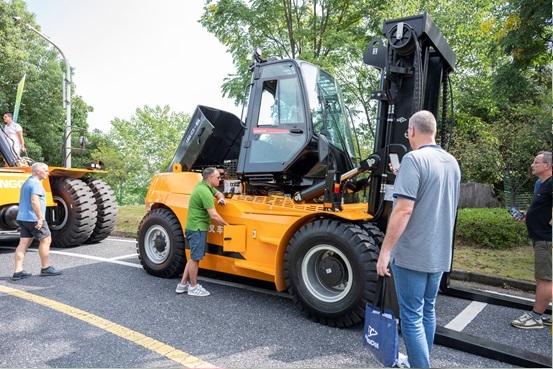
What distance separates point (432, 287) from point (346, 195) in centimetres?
246

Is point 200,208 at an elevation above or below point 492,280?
above

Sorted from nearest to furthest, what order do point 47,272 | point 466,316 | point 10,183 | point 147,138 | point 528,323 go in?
point 528,323
point 466,316
point 47,272
point 10,183
point 147,138

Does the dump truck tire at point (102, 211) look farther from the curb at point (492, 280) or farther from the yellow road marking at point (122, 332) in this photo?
the curb at point (492, 280)

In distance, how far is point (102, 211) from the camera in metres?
8.70

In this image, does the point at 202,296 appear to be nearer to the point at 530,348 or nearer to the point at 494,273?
the point at 530,348

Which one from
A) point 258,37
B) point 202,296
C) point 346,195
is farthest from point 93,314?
point 258,37

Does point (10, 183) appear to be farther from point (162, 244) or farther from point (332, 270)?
point (332, 270)

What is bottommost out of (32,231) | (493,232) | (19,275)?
(19,275)

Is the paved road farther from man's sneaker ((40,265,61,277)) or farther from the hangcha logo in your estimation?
the hangcha logo

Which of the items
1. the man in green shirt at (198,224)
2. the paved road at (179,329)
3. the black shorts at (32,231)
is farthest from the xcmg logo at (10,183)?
the man in green shirt at (198,224)

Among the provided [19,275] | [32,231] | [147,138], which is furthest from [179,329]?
[147,138]

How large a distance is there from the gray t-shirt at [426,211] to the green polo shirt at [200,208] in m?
2.85

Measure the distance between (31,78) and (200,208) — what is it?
54.0ft

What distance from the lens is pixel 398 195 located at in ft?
9.05
